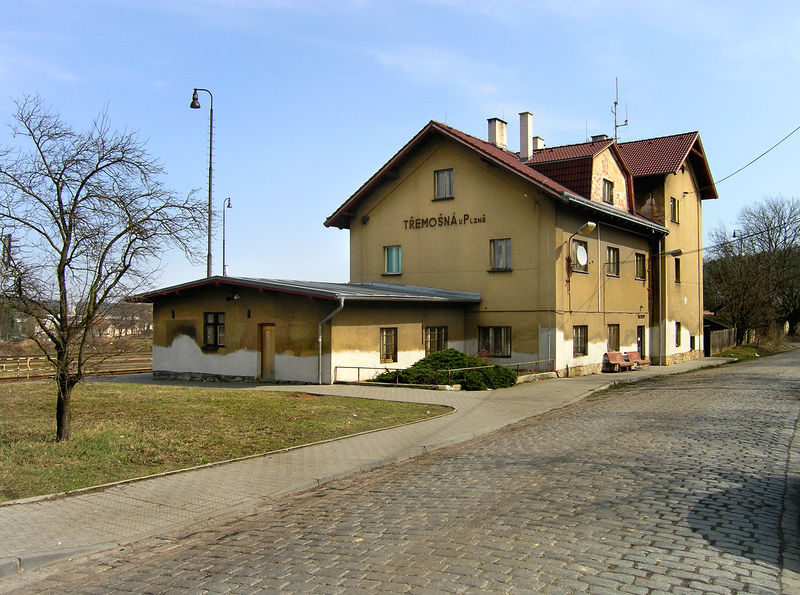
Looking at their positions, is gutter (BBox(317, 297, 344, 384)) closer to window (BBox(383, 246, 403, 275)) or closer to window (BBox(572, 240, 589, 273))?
window (BBox(383, 246, 403, 275))

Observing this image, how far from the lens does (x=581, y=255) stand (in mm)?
26906

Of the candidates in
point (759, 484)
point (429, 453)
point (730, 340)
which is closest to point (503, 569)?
point (759, 484)

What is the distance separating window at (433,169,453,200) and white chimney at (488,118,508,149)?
472 cm

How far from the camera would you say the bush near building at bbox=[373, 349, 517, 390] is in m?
20.7

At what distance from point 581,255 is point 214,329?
14.1m

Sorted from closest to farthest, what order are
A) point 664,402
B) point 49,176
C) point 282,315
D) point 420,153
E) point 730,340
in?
point 49,176 → point 664,402 → point 282,315 → point 420,153 → point 730,340

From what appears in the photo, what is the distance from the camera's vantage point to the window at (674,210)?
34.3m

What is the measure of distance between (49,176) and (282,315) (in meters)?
12.5

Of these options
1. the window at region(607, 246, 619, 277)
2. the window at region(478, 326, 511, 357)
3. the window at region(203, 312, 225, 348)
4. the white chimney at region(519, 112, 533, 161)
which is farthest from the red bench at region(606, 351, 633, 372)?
the window at region(203, 312, 225, 348)

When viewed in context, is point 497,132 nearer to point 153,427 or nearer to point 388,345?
point 388,345

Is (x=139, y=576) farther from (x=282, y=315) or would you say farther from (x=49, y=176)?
(x=282, y=315)

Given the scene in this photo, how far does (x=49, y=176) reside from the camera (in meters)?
10.4

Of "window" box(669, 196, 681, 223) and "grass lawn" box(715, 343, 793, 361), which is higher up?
"window" box(669, 196, 681, 223)

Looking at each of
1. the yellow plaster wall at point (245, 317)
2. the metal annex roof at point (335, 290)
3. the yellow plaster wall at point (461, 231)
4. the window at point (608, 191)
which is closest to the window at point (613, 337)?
the window at point (608, 191)
